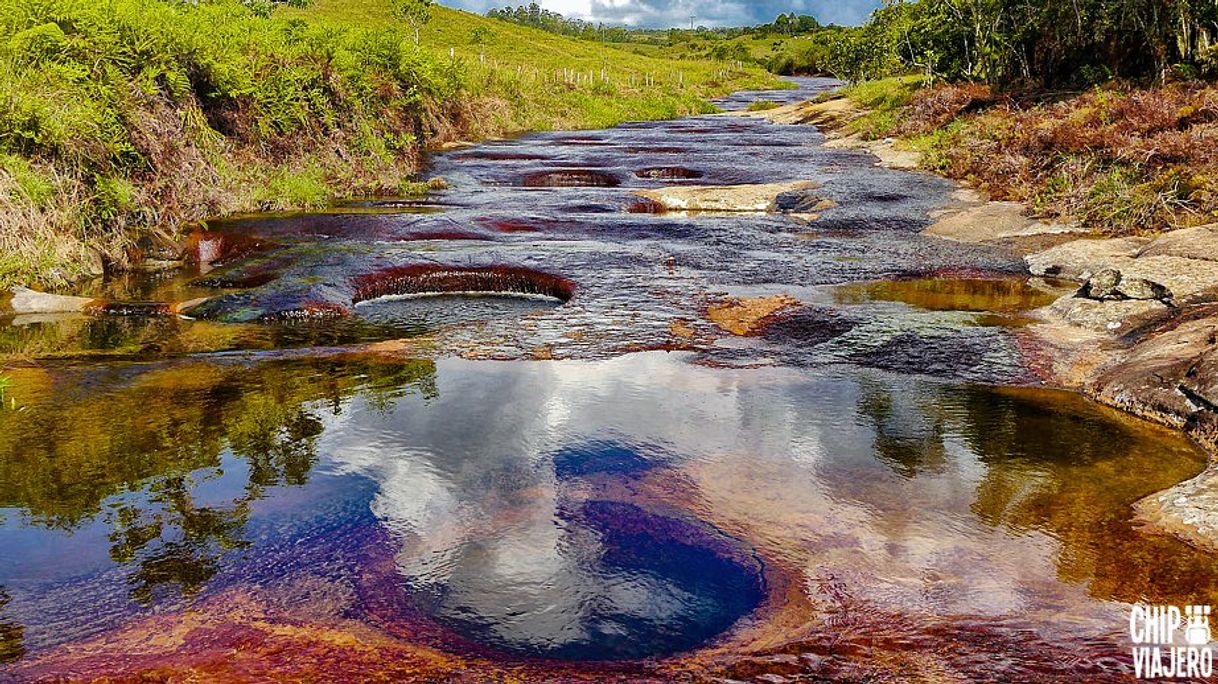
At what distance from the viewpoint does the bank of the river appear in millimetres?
7395

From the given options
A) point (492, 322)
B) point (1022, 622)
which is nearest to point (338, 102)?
point (492, 322)

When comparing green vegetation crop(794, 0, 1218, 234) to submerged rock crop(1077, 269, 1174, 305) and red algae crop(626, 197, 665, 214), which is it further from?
red algae crop(626, 197, 665, 214)

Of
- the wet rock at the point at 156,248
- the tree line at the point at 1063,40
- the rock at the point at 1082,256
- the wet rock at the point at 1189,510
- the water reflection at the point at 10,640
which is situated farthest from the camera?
the tree line at the point at 1063,40

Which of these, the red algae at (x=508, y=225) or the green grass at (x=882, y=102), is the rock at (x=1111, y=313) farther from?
the green grass at (x=882, y=102)

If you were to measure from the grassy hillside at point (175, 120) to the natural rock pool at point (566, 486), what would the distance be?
163cm

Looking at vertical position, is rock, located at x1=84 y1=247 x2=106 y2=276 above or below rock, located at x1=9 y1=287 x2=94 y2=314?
above

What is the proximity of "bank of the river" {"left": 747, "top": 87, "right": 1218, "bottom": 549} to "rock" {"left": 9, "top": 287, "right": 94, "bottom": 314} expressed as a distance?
11.4 m

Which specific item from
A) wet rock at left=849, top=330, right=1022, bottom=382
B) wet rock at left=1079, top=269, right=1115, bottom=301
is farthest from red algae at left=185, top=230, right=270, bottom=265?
wet rock at left=1079, top=269, right=1115, bottom=301

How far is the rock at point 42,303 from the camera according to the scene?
11.5 metres

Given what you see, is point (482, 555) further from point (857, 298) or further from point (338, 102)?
point (338, 102)

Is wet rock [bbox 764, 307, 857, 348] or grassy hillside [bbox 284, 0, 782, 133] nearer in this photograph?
wet rock [bbox 764, 307, 857, 348]

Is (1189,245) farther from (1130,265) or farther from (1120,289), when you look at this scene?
(1120,289)

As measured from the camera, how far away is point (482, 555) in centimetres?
579

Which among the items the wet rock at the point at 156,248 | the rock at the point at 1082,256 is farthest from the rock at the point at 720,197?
the wet rock at the point at 156,248
